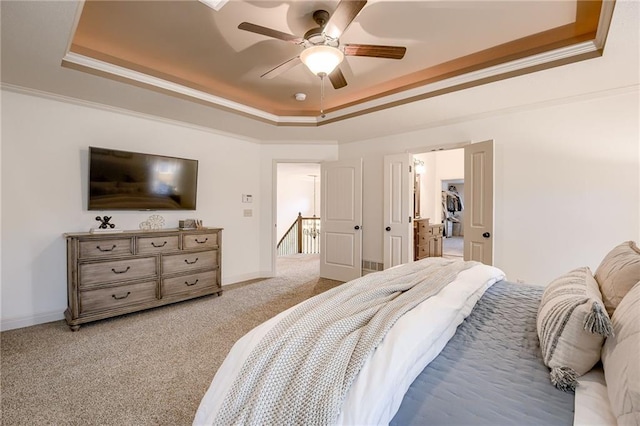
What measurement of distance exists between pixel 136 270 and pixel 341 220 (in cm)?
301

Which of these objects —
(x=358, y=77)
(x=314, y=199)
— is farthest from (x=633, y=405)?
(x=314, y=199)

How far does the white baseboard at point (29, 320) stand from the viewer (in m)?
2.79

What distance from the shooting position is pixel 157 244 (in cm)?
330

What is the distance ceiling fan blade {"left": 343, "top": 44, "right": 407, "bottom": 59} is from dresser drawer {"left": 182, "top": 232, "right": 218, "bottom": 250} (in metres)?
2.79

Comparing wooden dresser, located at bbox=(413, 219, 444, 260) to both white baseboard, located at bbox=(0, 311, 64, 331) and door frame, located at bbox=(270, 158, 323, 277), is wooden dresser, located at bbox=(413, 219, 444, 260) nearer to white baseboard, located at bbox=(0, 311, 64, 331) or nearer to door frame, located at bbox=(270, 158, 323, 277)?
door frame, located at bbox=(270, 158, 323, 277)

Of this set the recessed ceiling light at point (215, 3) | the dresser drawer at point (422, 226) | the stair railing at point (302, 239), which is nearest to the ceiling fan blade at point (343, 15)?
the recessed ceiling light at point (215, 3)

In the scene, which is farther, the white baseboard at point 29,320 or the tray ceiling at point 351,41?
the white baseboard at point 29,320

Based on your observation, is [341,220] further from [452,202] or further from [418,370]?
[452,202]

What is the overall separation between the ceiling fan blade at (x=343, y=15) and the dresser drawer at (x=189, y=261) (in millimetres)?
2938

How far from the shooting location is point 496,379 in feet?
3.11

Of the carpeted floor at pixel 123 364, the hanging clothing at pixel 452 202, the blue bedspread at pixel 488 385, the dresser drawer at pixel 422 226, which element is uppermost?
the hanging clothing at pixel 452 202

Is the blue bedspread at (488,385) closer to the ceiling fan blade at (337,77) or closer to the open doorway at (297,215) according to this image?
the ceiling fan blade at (337,77)

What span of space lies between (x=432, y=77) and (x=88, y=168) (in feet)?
12.9

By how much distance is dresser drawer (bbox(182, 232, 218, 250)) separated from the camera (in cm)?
354
